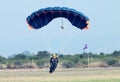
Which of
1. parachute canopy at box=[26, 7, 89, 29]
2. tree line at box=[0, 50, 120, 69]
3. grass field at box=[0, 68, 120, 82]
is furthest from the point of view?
tree line at box=[0, 50, 120, 69]

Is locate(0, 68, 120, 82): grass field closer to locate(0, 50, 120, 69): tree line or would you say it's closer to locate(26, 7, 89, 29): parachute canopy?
locate(26, 7, 89, 29): parachute canopy

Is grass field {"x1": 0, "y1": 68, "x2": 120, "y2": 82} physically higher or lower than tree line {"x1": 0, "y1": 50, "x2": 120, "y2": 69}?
lower

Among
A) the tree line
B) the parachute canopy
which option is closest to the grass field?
the parachute canopy

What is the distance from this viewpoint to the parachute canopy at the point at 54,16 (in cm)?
4522

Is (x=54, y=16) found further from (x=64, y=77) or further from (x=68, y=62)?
(x=68, y=62)

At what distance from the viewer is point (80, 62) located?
111000 millimetres

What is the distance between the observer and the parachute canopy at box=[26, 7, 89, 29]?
148 feet

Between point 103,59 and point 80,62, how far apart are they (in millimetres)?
4235

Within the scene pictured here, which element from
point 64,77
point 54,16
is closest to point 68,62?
point 64,77

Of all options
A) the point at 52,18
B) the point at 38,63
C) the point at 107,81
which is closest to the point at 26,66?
the point at 38,63

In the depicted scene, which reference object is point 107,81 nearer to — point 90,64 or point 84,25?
point 84,25

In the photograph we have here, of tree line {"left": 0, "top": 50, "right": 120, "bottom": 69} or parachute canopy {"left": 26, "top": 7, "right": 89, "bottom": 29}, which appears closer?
parachute canopy {"left": 26, "top": 7, "right": 89, "bottom": 29}

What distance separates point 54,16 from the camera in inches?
1839

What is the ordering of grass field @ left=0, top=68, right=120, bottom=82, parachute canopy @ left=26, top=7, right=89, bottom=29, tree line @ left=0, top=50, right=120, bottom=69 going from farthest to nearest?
tree line @ left=0, top=50, right=120, bottom=69, grass field @ left=0, top=68, right=120, bottom=82, parachute canopy @ left=26, top=7, right=89, bottom=29
